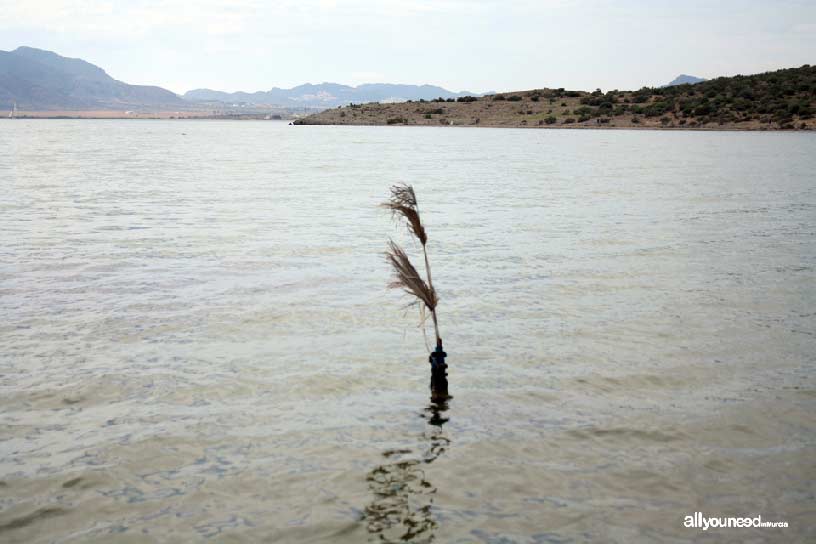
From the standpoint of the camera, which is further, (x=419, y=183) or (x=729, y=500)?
(x=419, y=183)

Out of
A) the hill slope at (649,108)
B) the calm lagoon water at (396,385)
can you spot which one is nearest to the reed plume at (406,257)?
the calm lagoon water at (396,385)

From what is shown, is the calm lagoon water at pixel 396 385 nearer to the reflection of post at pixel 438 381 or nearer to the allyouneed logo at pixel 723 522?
the allyouneed logo at pixel 723 522

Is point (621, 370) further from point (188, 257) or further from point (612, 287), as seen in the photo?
point (188, 257)

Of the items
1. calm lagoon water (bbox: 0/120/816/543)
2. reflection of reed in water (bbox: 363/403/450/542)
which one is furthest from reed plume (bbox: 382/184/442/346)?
reflection of reed in water (bbox: 363/403/450/542)

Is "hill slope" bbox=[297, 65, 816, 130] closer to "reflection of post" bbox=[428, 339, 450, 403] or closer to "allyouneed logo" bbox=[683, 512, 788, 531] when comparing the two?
"reflection of post" bbox=[428, 339, 450, 403]

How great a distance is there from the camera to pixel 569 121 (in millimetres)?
110125

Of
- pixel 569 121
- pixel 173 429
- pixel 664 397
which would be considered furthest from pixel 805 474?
pixel 569 121

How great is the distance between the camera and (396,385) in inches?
390

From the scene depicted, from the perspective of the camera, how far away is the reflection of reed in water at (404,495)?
6.43 meters

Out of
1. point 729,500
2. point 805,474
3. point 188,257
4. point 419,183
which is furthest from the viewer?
point 419,183

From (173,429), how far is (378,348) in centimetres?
380

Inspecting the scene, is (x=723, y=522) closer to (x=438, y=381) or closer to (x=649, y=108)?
(x=438, y=381)

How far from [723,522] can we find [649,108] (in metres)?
107

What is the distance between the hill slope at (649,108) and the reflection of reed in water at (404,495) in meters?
91.1
